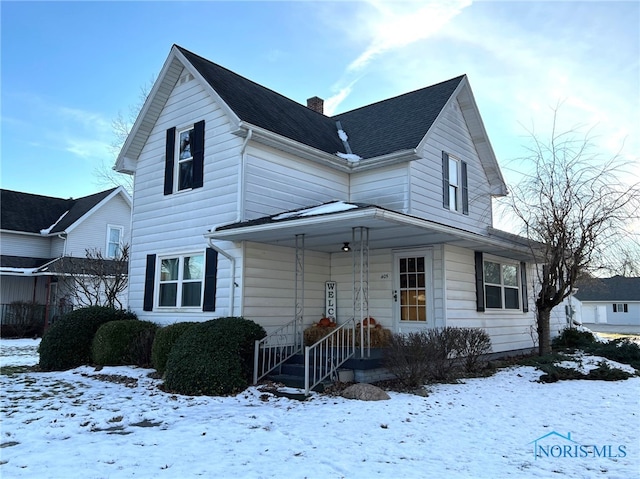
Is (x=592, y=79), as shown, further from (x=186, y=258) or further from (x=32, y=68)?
(x=32, y=68)

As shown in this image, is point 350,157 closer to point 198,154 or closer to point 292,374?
point 198,154

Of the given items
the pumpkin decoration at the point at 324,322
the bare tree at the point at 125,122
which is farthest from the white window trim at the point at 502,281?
the bare tree at the point at 125,122

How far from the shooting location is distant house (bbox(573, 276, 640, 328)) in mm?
39250

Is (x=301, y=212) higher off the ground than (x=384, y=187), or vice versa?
(x=384, y=187)

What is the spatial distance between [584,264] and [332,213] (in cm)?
766

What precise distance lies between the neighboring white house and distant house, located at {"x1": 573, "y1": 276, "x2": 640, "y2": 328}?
30.7m

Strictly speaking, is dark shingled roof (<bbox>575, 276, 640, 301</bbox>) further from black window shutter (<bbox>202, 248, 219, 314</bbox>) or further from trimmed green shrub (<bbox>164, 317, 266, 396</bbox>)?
trimmed green shrub (<bbox>164, 317, 266, 396</bbox>)

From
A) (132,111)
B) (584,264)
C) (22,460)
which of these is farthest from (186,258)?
(132,111)

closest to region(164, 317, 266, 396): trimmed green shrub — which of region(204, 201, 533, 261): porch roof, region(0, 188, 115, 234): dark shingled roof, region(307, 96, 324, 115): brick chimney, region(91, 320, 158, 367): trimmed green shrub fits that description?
region(204, 201, 533, 261): porch roof

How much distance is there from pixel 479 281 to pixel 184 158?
26.6 ft

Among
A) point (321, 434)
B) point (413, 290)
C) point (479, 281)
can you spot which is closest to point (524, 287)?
point (479, 281)

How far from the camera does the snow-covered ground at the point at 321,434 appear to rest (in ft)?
14.8

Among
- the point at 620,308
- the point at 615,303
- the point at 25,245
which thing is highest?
the point at 25,245

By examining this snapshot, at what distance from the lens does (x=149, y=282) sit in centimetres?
1241
